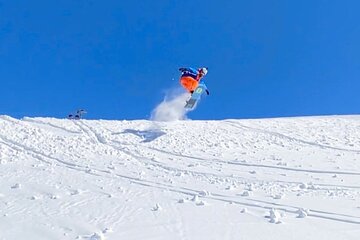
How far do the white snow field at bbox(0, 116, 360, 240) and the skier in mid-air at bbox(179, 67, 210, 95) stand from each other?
6.26 feet

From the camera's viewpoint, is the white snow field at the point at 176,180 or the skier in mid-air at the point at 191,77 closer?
the white snow field at the point at 176,180

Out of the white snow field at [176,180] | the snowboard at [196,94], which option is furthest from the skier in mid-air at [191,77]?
the white snow field at [176,180]

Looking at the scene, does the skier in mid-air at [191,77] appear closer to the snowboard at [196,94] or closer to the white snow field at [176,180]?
the snowboard at [196,94]

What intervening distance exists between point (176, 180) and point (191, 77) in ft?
32.7

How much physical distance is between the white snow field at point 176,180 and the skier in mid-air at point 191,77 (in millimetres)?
1908

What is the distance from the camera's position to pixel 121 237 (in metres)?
7.10

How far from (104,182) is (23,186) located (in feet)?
6.35

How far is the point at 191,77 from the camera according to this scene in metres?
21.2

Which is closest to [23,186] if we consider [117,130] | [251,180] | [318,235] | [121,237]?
[121,237]

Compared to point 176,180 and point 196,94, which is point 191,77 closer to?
point 196,94

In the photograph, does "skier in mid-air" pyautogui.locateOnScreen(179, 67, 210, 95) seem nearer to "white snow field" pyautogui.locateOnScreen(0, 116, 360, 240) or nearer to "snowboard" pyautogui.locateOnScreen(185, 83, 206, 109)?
"snowboard" pyautogui.locateOnScreen(185, 83, 206, 109)

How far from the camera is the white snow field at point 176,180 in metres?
7.57

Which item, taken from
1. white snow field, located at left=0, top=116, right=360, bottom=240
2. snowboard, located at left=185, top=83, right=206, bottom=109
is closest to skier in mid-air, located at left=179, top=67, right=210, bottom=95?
snowboard, located at left=185, top=83, right=206, bottom=109

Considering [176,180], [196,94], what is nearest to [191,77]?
[196,94]
